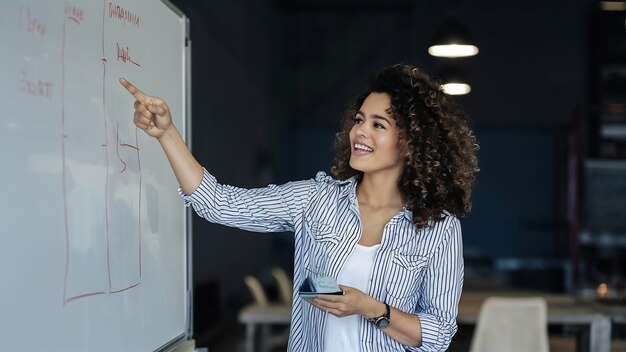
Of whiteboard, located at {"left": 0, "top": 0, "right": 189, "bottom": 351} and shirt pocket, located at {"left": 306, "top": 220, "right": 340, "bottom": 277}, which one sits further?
shirt pocket, located at {"left": 306, "top": 220, "right": 340, "bottom": 277}

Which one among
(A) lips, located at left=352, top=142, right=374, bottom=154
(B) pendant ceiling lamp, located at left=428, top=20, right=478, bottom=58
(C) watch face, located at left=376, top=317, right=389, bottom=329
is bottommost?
(C) watch face, located at left=376, top=317, right=389, bottom=329

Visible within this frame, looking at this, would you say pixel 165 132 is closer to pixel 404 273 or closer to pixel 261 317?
pixel 404 273

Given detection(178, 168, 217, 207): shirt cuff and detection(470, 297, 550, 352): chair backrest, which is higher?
detection(178, 168, 217, 207): shirt cuff

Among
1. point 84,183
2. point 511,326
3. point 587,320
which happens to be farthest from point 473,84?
point 84,183

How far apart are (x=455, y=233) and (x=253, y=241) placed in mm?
6172

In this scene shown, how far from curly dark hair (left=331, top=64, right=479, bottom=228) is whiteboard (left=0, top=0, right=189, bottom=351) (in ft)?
2.16

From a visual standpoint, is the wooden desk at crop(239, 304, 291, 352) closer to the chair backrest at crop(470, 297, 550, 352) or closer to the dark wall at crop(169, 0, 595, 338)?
the chair backrest at crop(470, 297, 550, 352)

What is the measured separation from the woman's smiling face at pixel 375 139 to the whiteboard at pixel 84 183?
1.78 feet

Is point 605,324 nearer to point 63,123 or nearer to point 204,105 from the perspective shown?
point 204,105

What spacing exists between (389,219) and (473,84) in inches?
284

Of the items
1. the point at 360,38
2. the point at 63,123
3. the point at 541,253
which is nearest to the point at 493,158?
the point at 541,253

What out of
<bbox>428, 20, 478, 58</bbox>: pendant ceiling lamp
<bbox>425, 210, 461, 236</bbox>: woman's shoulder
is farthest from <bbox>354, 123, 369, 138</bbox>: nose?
<bbox>428, 20, 478, 58</bbox>: pendant ceiling lamp

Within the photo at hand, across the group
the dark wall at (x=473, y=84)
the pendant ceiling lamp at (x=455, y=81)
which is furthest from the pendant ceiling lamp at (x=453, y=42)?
the dark wall at (x=473, y=84)

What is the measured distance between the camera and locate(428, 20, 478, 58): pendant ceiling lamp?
20.0 ft
